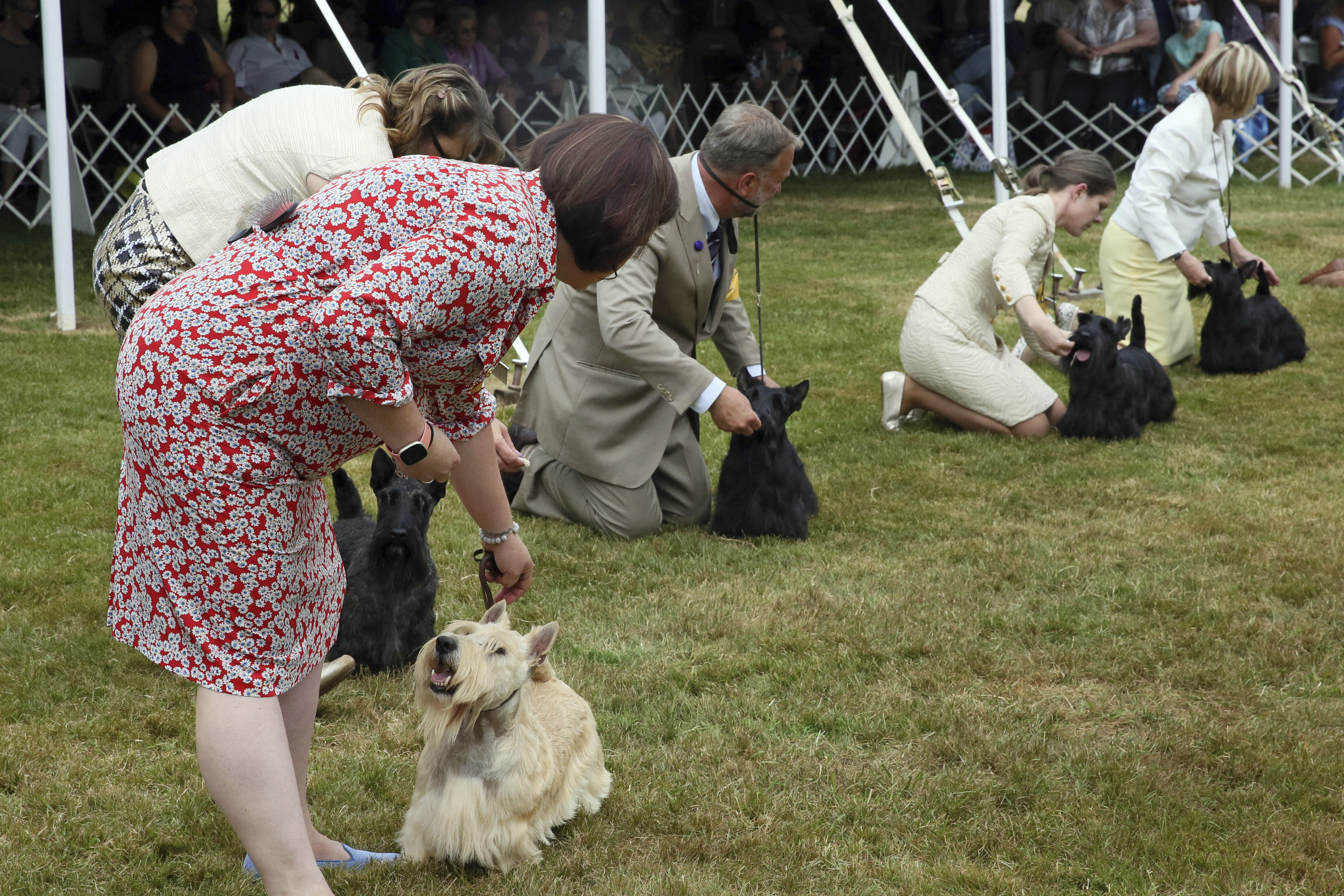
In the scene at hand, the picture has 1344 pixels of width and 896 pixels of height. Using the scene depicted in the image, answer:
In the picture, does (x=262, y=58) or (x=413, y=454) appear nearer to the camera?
(x=413, y=454)

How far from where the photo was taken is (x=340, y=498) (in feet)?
11.9

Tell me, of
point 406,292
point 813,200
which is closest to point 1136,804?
point 406,292

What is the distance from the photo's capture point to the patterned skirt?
3033mm

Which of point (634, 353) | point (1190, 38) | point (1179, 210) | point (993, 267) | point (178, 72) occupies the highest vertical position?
point (1190, 38)

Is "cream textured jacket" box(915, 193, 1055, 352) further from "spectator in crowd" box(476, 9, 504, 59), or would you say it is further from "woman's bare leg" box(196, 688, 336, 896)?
"spectator in crowd" box(476, 9, 504, 59)

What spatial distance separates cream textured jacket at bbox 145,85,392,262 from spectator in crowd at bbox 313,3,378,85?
31.7ft

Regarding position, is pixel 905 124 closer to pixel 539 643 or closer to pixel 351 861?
pixel 539 643

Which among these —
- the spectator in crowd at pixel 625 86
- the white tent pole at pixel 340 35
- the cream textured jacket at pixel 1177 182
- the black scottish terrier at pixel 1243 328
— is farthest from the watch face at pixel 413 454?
the spectator in crowd at pixel 625 86

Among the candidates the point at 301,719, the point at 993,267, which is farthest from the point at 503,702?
the point at 993,267

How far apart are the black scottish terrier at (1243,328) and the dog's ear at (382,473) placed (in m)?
5.31

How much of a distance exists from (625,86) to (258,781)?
12468 mm

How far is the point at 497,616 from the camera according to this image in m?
2.42

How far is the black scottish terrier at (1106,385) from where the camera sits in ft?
19.0

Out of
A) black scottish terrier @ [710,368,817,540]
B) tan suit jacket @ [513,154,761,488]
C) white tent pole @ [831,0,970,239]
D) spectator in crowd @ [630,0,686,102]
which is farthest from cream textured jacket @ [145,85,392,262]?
spectator in crowd @ [630,0,686,102]
